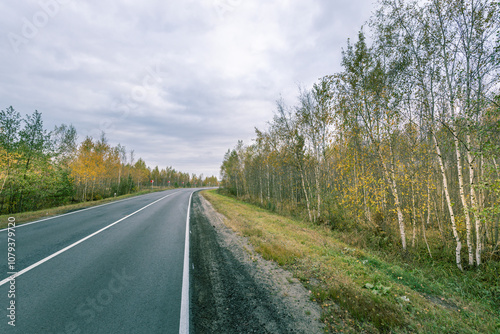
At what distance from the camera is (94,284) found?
13.0 feet

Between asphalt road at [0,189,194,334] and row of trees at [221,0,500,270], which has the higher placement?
row of trees at [221,0,500,270]

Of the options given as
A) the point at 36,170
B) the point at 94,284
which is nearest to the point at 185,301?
the point at 94,284

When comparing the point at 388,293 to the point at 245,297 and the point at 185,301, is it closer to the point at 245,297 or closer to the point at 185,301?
the point at 245,297

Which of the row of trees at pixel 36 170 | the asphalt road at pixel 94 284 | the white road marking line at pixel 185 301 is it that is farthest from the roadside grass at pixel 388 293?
the row of trees at pixel 36 170

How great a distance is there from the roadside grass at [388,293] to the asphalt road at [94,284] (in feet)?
9.58

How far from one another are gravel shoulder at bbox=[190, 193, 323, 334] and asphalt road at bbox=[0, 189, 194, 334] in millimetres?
361

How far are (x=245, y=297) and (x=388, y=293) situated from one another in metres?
3.38

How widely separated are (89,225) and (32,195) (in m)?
20.6

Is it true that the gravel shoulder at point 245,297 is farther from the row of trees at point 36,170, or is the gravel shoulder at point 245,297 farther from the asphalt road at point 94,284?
the row of trees at point 36,170

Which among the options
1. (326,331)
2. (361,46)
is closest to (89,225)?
(326,331)

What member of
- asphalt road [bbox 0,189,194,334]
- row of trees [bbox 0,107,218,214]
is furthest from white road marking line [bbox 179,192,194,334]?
row of trees [bbox 0,107,218,214]

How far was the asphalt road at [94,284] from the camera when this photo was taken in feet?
9.52

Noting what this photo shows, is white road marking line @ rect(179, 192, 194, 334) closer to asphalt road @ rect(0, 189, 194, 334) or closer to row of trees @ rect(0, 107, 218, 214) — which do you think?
asphalt road @ rect(0, 189, 194, 334)

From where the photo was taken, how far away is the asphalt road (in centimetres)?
290
